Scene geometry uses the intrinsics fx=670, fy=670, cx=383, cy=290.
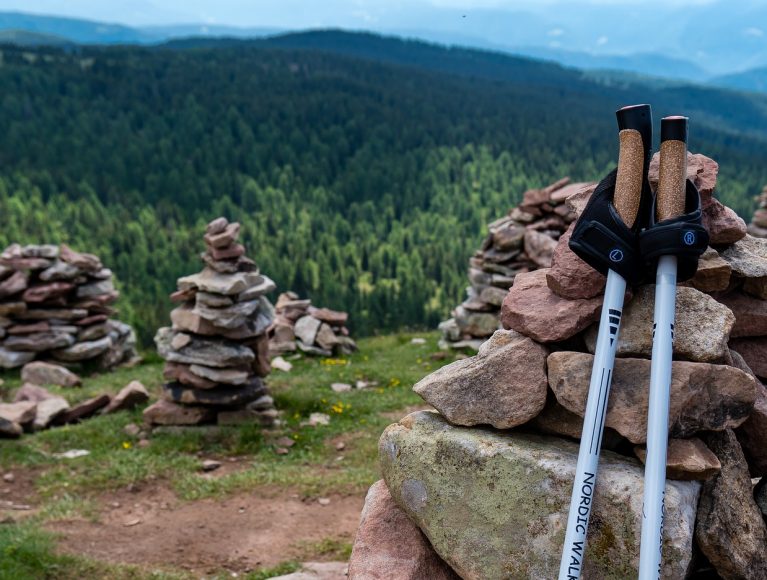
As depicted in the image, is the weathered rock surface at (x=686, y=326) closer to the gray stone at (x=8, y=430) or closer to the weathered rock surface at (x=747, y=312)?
the weathered rock surface at (x=747, y=312)

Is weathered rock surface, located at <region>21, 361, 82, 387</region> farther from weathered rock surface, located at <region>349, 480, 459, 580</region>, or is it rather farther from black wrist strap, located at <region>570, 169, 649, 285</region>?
black wrist strap, located at <region>570, 169, 649, 285</region>

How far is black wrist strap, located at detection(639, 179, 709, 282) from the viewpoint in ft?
13.4

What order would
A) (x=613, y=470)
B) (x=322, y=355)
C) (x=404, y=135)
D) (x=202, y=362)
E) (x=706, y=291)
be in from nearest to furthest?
(x=613, y=470)
(x=706, y=291)
(x=202, y=362)
(x=322, y=355)
(x=404, y=135)

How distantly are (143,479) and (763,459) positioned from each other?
11.2 m

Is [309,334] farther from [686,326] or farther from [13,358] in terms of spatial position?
[686,326]

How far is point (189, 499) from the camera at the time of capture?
12078 mm

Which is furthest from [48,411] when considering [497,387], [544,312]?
[544,312]

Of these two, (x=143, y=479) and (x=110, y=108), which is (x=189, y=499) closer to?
(x=143, y=479)

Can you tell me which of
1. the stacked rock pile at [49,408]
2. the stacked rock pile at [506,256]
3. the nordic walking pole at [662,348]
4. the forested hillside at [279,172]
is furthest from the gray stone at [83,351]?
the forested hillside at [279,172]

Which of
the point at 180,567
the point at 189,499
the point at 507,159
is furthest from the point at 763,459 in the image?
the point at 507,159

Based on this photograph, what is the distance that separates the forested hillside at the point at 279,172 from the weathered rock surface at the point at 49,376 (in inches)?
2279

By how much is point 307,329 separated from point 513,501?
2209 cm

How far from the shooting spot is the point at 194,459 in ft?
46.1

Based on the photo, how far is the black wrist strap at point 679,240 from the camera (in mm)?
4074
